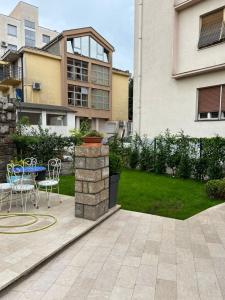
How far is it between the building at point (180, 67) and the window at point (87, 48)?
12.7 meters

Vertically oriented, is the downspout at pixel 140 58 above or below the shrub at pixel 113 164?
above

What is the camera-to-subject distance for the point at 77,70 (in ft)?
75.6

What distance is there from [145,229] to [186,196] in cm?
251

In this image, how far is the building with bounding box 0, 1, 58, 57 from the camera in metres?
30.4

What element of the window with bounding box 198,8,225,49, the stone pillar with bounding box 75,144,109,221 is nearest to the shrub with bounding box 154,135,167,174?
the window with bounding box 198,8,225,49

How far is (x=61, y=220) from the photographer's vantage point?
4238 mm

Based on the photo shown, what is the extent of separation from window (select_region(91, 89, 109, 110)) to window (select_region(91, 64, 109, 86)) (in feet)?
3.24

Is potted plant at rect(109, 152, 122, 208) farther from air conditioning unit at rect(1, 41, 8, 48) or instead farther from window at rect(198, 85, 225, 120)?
air conditioning unit at rect(1, 41, 8, 48)

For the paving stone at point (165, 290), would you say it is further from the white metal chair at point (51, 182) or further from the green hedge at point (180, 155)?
the green hedge at point (180, 155)

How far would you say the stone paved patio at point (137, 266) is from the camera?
245 cm

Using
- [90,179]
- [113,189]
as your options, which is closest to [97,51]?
[113,189]

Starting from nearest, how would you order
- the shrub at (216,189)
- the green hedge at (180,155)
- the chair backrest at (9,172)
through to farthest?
the chair backrest at (9,172) < the shrub at (216,189) < the green hedge at (180,155)

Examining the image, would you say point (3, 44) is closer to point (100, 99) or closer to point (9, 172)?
point (100, 99)

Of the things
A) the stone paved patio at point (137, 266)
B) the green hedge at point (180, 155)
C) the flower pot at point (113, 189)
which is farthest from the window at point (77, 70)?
the stone paved patio at point (137, 266)
